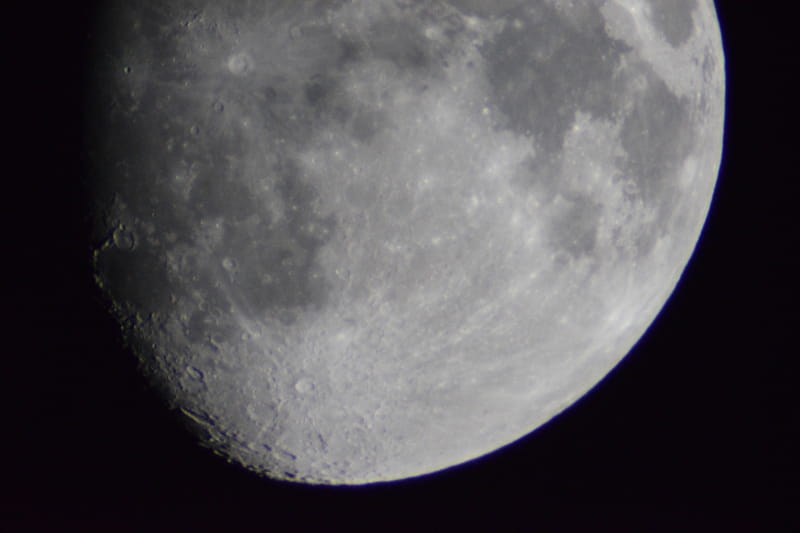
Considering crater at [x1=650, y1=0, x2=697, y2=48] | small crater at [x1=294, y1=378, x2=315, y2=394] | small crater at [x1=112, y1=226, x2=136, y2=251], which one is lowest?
small crater at [x1=294, y1=378, x2=315, y2=394]

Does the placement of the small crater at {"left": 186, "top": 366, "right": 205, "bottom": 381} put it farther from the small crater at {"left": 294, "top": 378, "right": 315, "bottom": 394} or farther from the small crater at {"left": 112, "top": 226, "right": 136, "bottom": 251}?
the small crater at {"left": 112, "top": 226, "right": 136, "bottom": 251}

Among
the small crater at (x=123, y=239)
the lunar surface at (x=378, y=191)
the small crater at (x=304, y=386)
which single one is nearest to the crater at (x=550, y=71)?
the lunar surface at (x=378, y=191)

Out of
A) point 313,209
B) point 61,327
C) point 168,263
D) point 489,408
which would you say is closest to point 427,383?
point 489,408

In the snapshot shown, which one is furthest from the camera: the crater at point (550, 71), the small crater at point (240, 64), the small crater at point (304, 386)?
the small crater at point (304, 386)

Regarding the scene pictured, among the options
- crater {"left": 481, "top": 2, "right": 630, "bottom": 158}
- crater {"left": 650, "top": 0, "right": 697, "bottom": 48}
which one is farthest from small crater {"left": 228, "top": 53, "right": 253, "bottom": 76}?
crater {"left": 650, "top": 0, "right": 697, "bottom": 48}

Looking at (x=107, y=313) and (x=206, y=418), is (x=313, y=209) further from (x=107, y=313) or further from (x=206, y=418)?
(x=206, y=418)

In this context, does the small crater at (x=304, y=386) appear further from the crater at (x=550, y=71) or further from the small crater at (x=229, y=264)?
the crater at (x=550, y=71)

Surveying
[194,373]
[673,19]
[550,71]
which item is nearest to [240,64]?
[550,71]

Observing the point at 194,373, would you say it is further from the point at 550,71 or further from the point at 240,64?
the point at 550,71

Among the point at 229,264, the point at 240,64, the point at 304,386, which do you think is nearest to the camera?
the point at 240,64
